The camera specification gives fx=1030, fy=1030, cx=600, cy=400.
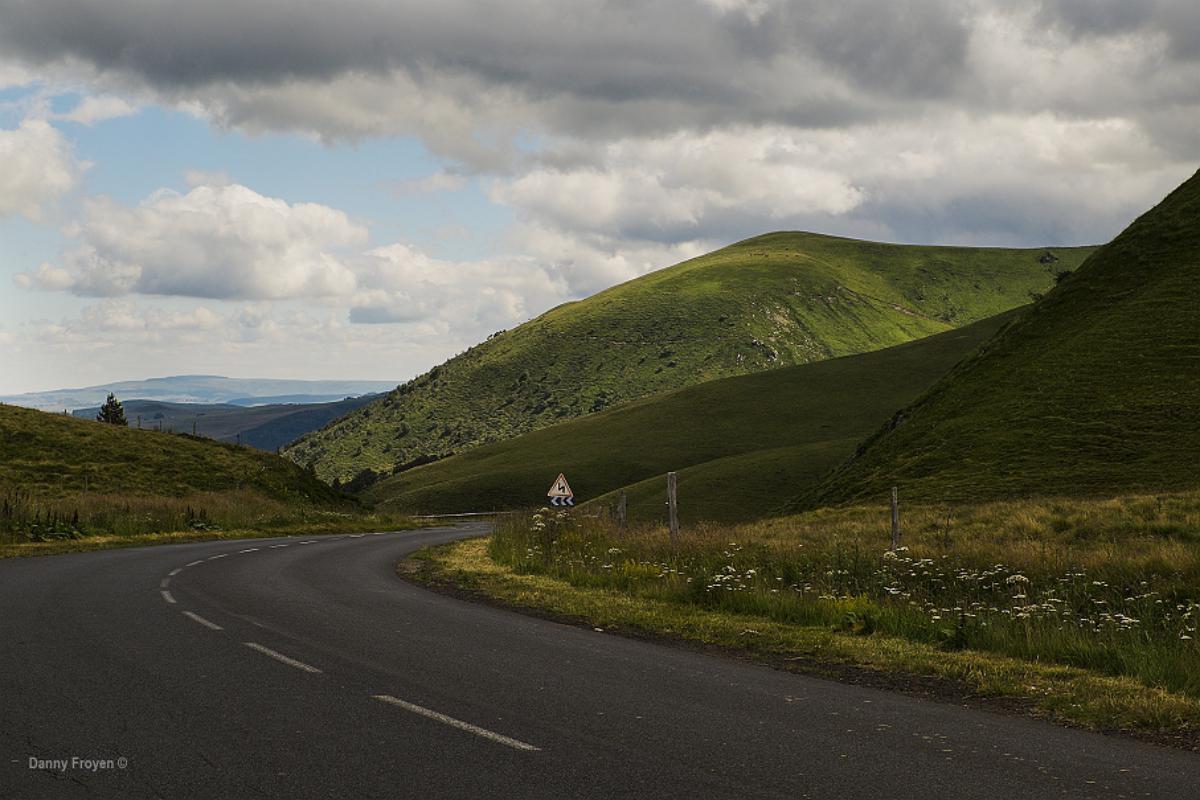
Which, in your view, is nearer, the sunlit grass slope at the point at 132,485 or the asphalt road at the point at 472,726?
the asphalt road at the point at 472,726

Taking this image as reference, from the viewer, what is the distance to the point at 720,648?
44.7ft

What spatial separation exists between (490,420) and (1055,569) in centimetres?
16162

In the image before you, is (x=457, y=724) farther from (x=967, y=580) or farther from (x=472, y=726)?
(x=967, y=580)

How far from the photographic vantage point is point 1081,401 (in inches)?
1924

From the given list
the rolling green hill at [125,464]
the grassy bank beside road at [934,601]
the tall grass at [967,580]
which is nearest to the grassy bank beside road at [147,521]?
the rolling green hill at [125,464]

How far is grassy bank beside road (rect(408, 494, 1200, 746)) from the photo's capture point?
10797 millimetres

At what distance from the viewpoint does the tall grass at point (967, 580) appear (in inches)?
495

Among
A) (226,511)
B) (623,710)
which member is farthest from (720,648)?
(226,511)

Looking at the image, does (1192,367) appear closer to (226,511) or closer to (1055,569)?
(1055,569)

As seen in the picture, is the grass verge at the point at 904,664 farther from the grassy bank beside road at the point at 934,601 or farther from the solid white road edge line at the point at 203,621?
the solid white road edge line at the point at 203,621

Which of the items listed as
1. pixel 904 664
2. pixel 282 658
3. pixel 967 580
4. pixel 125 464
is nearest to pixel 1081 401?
pixel 967 580

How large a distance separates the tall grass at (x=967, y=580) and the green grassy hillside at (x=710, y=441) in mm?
49999

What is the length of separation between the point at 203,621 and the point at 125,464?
46750mm

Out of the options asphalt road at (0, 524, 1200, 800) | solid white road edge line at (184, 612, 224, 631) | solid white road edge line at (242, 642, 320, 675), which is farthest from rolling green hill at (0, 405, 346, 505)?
asphalt road at (0, 524, 1200, 800)
